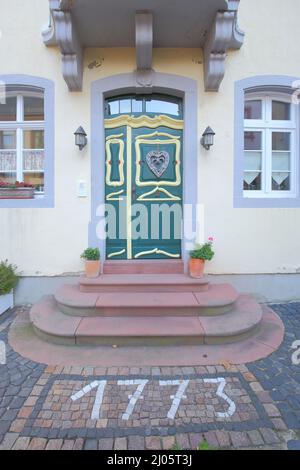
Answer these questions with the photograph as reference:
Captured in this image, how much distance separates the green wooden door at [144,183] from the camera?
4.52m

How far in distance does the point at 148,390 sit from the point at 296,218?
3.58 m

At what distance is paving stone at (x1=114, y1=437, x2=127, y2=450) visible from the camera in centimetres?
191

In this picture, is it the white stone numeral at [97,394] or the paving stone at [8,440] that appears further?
the white stone numeral at [97,394]

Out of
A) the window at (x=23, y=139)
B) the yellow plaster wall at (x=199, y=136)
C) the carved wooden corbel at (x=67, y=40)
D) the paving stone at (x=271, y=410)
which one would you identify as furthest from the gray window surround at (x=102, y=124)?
the paving stone at (x=271, y=410)

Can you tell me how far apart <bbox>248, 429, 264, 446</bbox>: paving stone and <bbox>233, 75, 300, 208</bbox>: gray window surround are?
3.12 metres

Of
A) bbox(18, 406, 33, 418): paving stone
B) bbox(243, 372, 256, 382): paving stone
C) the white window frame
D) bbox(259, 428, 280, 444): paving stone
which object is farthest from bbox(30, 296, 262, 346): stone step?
the white window frame

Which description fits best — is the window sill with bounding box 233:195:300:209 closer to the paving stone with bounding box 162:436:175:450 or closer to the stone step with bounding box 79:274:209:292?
the stone step with bounding box 79:274:209:292

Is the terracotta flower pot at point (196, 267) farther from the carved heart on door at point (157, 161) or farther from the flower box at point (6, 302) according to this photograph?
the flower box at point (6, 302)

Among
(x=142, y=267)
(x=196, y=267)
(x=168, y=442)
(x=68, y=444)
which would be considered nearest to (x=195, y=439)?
(x=168, y=442)

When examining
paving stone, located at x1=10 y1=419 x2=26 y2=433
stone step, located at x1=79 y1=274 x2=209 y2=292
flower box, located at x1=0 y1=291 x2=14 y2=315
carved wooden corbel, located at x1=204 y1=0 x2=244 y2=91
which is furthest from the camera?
flower box, located at x1=0 y1=291 x2=14 y2=315

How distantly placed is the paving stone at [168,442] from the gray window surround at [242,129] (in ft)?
10.9
